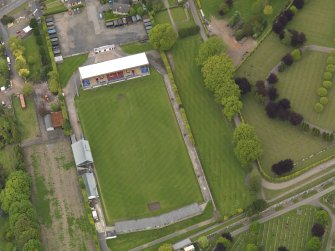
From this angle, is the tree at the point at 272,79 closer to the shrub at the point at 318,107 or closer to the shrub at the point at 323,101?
the shrub at the point at 318,107

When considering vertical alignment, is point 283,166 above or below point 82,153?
below

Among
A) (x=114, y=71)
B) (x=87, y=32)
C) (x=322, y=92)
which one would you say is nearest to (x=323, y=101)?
(x=322, y=92)

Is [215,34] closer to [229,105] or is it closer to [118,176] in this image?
[229,105]

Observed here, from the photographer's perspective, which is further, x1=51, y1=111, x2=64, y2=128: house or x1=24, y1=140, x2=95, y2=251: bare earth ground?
x1=51, y1=111, x2=64, y2=128: house

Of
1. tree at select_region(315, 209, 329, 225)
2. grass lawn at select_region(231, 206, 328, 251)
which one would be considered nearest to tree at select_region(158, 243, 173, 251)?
grass lawn at select_region(231, 206, 328, 251)

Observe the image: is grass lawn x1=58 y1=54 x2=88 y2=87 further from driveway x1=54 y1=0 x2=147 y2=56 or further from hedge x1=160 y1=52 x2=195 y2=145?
hedge x1=160 y1=52 x2=195 y2=145

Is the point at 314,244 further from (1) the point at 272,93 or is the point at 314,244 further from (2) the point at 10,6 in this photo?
(2) the point at 10,6
